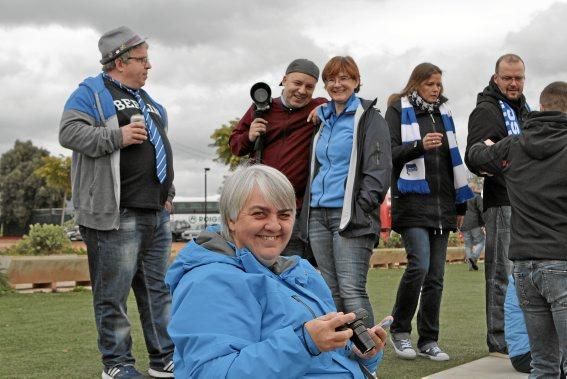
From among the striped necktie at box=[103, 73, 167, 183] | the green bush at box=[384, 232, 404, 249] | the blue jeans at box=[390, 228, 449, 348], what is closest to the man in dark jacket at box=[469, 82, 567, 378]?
the blue jeans at box=[390, 228, 449, 348]

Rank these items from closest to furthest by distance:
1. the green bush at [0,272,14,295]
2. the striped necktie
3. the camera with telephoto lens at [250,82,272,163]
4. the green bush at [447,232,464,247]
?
the striped necktie, the camera with telephoto lens at [250,82,272,163], the green bush at [0,272,14,295], the green bush at [447,232,464,247]

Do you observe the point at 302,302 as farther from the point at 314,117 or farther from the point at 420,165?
the point at 420,165

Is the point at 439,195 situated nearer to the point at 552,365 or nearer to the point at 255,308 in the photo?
the point at 552,365

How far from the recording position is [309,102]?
18.0 ft

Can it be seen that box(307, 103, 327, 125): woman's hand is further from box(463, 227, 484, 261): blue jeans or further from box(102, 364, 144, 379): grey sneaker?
box(463, 227, 484, 261): blue jeans

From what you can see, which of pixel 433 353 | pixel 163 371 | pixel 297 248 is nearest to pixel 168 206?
pixel 297 248

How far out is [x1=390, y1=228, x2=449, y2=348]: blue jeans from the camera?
18.6 feet

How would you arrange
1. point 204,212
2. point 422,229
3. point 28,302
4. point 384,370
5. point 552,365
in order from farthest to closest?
point 204,212, point 28,302, point 422,229, point 384,370, point 552,365

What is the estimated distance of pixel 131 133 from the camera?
4496 mm

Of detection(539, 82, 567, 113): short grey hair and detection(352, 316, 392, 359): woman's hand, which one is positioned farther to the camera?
detection(539, 82, 567, 113): short grey hair

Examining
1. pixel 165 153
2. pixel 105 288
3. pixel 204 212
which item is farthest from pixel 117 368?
pixel 204 212

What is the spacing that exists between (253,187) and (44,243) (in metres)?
13.1

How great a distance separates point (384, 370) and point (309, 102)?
1.91m

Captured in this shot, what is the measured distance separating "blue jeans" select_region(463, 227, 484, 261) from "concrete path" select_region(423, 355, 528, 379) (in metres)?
13.6
